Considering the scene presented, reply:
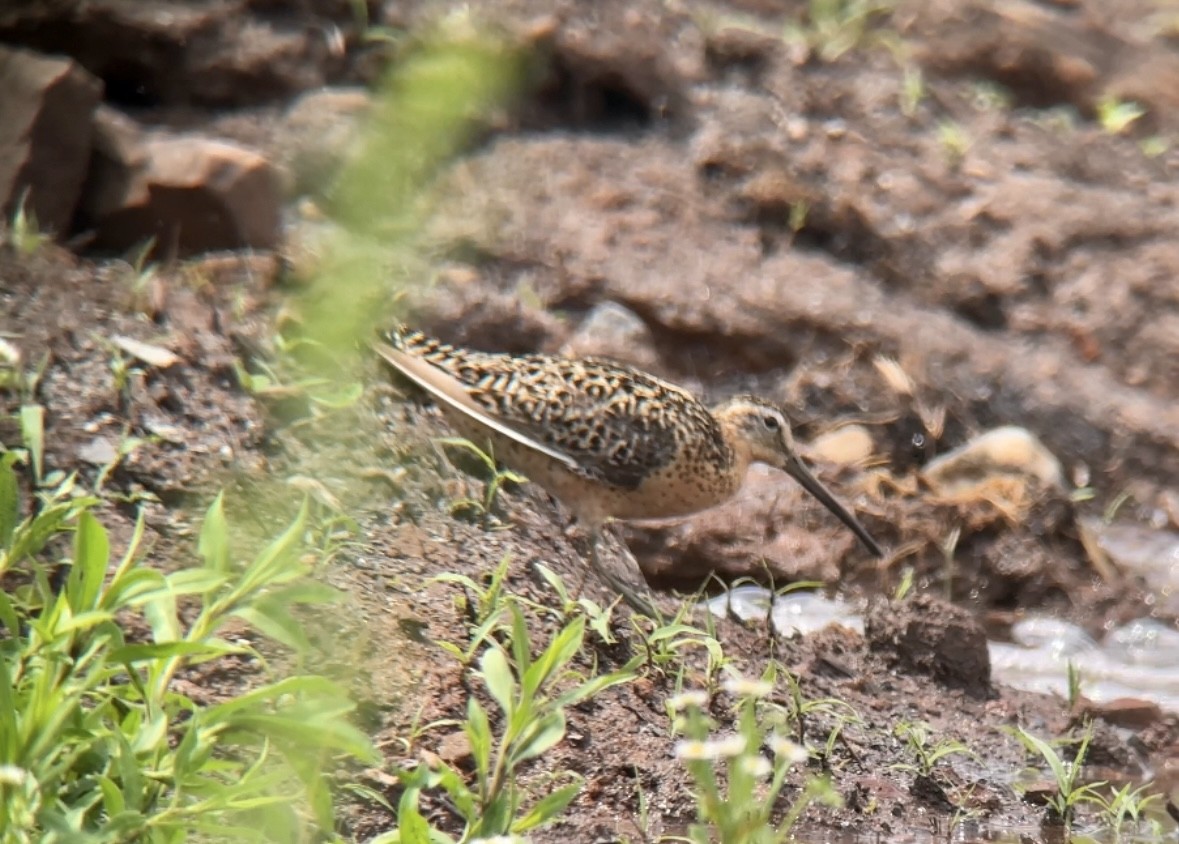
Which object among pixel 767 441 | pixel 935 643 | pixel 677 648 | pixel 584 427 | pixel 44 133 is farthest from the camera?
pixel 767 441

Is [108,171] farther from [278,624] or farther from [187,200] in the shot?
[278,624]

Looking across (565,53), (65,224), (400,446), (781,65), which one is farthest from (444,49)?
(781,65)

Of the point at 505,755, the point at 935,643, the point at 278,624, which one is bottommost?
the point at 935,643

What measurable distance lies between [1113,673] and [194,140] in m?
3.93

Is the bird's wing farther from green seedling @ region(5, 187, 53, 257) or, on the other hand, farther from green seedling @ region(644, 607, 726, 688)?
green seedling @ region(5, 187, 53, 257)

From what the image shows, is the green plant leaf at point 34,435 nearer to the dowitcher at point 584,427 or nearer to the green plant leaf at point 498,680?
the dowitcher at point 584,427

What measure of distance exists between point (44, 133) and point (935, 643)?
353 cm

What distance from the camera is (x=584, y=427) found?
19.0ft

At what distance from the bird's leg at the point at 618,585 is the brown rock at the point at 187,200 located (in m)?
1.90

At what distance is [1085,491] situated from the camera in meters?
7.38

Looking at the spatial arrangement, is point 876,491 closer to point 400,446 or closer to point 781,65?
point 400,446

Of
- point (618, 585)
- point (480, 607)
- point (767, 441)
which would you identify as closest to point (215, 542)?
point (480, 607)

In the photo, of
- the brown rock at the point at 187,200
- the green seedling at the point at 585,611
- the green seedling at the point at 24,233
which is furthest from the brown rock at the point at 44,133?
the green seedling at the point at 585,611

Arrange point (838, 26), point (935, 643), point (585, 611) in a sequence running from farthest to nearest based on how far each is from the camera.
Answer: point (838, 26) → point (935, 643) → point (585, 611)
